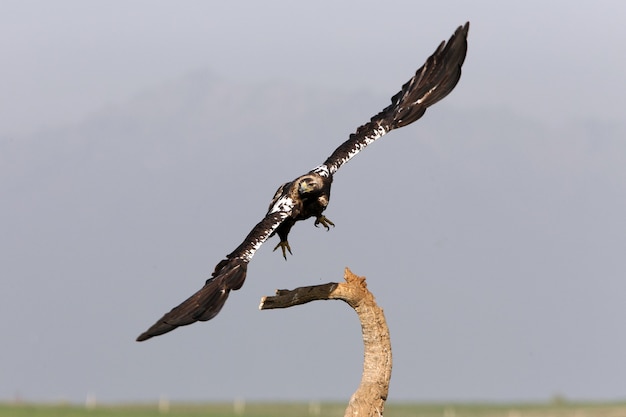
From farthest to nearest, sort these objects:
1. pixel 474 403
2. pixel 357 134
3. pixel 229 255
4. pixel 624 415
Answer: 1. pixel 474 403
2. pixel 624 415
3. pixel 357 134
4. pixel 229 255

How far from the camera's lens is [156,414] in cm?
5788

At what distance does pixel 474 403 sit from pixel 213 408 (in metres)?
18.3

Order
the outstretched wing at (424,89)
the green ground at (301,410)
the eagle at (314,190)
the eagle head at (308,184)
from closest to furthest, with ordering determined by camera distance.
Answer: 1. the eagle at (314,190)
2. the eagle head at (308,184)
3. the outstretched wing at (424,89)
4. the green ground at (301,410)

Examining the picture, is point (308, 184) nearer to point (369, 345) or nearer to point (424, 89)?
point (369, 345)

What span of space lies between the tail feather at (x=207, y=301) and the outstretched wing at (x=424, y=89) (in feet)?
18.1

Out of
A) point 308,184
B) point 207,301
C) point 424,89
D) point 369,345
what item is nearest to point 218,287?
point 207,301

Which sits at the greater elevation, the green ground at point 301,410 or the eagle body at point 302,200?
the green ground at point 301,410

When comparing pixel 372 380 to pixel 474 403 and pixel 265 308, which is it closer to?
pixel 265 308

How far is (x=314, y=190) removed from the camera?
19.8 m

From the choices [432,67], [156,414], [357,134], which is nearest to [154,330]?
[357,134]

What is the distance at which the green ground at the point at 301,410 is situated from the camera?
176ft

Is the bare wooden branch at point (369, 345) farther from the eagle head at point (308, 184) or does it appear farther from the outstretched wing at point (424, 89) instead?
the outstretched wing at point (424, 89)

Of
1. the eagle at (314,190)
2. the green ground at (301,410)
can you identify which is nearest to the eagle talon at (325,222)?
the eagle at (314,190)

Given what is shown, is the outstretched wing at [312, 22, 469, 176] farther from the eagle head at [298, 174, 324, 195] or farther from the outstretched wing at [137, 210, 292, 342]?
the outstretched wing at [137, 210, 292, 342]
